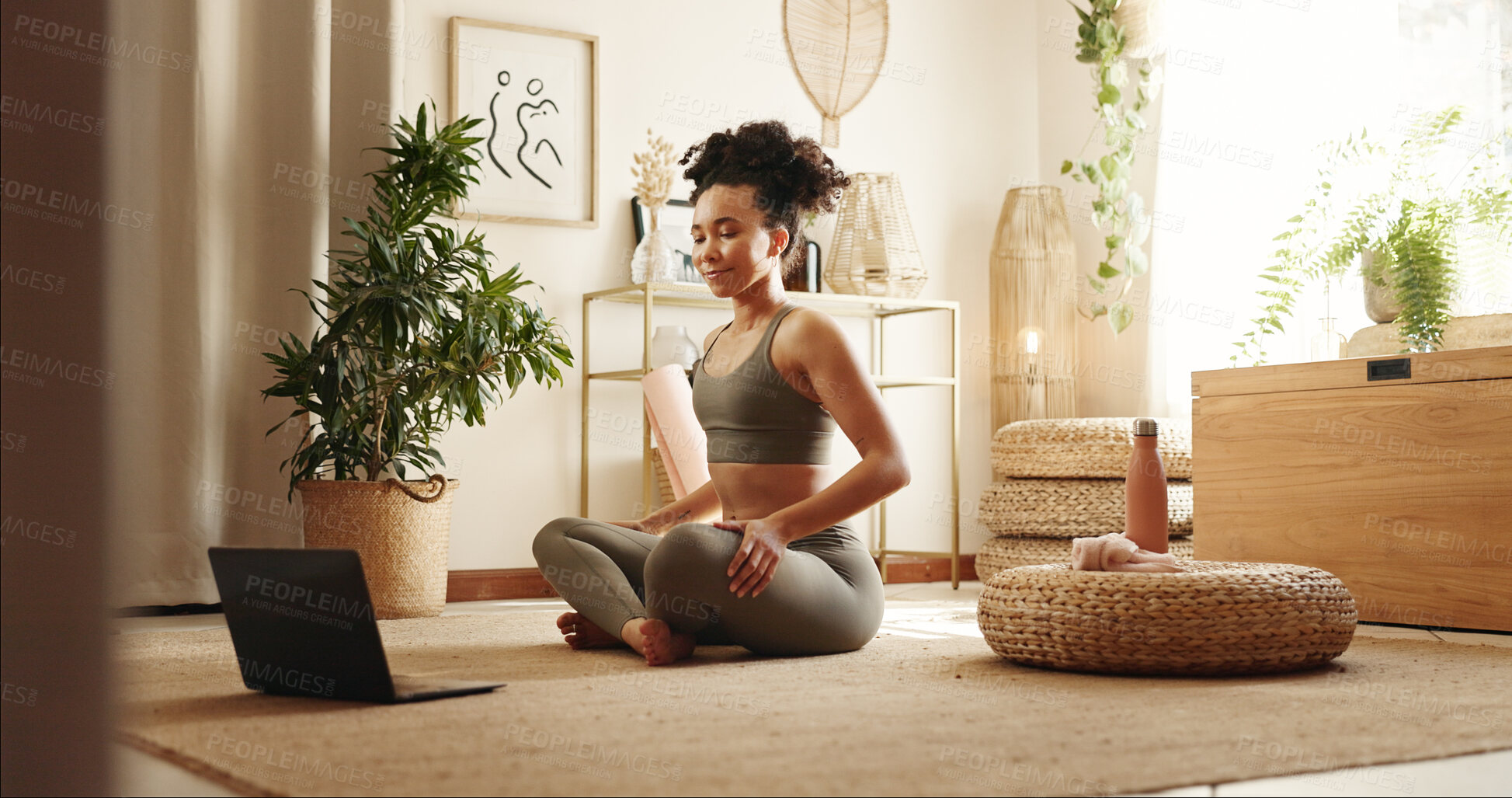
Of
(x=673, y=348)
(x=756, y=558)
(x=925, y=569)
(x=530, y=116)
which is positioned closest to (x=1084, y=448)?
(x=925, y=569)

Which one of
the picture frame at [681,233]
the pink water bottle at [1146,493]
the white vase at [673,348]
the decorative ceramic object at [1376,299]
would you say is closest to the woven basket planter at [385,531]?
the white vase at [673,348]

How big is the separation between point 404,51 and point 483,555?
137 cm

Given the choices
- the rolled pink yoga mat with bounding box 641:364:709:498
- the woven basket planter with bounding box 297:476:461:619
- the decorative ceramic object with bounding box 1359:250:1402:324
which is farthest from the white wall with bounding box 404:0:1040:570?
the decorative ceramic object with bounding box 1359:250:1402:324

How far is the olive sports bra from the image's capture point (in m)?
2.08

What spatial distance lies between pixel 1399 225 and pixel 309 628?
2.47 m

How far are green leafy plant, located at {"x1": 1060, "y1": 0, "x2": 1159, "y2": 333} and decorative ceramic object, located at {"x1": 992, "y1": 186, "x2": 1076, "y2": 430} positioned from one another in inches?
5.1

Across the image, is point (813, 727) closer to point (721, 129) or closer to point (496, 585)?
point (496, 585)

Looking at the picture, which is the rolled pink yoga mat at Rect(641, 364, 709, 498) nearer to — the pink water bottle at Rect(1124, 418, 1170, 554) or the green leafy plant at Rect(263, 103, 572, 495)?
the green leafy plant at Rect(263, 103, 572, 495)

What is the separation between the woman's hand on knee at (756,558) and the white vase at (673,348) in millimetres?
1552

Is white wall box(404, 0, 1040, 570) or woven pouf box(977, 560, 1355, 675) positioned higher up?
white wall box(404, 0, 1040, 570)

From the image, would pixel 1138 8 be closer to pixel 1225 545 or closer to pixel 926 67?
pixel 926 67

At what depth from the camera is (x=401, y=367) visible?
3.01 m

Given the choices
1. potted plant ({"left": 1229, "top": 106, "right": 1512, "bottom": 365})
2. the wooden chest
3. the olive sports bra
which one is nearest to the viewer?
the olive sports bra

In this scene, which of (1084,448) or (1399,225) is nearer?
(1399,225)
